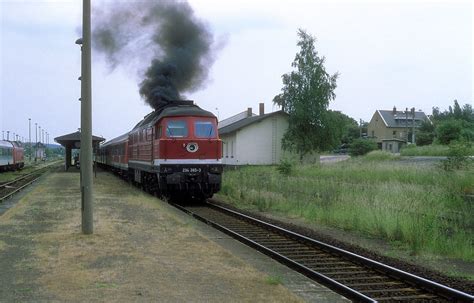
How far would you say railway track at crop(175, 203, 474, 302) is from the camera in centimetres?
639

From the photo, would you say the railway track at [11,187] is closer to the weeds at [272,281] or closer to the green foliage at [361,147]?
the weeds at [272,281]

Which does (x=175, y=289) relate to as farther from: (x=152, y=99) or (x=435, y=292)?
(x=152, y=99)

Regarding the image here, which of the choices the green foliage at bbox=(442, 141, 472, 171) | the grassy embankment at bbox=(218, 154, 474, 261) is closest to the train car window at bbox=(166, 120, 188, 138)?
the grassy embankment at bbox=(218, 154, 474, 261)

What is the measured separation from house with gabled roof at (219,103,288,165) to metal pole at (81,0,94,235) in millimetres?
35378

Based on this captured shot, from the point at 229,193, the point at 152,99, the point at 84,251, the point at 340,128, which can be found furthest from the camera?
the point at 340,128

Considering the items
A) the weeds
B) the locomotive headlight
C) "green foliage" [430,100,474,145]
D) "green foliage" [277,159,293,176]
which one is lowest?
the weeds

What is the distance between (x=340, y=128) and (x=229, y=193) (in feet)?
92.6

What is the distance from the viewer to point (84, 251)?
873 cm

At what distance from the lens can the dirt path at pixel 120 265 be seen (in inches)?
239

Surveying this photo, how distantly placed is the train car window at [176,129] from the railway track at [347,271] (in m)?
6.24

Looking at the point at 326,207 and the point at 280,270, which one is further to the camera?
the point at 326,207

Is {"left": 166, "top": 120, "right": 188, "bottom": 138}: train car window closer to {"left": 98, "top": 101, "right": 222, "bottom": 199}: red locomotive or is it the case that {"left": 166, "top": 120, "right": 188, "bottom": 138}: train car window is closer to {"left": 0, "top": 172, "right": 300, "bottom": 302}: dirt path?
{"left": 98, "top": 101, "right": 222, "bottom": 199}: red locomotive

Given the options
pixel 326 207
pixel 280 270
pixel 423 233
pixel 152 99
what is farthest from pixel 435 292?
pixel 152 99

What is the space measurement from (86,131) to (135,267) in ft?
12.8
